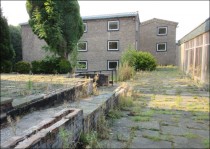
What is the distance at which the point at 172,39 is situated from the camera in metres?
28.8

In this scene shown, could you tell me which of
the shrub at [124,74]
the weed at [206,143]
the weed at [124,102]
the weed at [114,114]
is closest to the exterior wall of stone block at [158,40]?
the shrub at [124,74]

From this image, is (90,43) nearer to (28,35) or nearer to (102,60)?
(102,60)

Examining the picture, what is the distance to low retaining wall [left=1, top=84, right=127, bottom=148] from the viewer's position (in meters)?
2.59

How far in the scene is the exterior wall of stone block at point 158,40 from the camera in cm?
2877

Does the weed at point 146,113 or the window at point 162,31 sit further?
the window at point 162,31

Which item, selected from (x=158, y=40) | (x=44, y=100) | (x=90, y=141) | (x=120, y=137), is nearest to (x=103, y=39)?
(x=158, y=40)

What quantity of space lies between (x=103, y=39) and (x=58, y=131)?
22524 millimetres

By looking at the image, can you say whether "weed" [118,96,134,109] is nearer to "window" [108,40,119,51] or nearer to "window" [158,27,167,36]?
"window" [108,40,119,51]

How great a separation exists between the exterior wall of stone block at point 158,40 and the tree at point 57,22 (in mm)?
16242

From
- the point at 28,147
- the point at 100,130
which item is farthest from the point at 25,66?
the point at 28,147

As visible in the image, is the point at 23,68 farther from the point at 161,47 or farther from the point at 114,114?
the point at 161,47

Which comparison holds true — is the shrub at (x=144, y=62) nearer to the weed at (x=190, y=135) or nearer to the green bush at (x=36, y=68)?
the green bush at (x=36, y=68)

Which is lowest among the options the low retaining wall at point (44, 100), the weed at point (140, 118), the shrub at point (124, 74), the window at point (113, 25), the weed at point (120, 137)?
the weed at point (120, 137)

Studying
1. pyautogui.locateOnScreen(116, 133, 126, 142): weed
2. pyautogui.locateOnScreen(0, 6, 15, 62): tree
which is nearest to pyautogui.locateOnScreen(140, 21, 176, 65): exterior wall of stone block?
pyautogui.locateOnScreen(0, 6, 15, 62): tree
